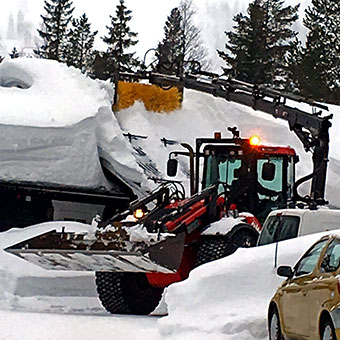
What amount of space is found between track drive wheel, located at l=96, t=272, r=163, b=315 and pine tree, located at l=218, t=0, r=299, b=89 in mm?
31967

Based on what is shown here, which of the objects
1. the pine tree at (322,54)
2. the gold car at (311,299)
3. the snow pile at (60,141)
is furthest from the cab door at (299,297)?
the pine tree at (322,54)

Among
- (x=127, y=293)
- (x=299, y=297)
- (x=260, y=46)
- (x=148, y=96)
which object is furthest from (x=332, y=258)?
(x=260, y=46)

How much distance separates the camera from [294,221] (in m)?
12.3

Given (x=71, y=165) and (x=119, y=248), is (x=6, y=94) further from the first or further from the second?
(x=119, y=248)

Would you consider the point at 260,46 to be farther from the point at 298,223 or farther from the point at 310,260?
the point at 310,260

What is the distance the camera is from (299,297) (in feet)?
25.6

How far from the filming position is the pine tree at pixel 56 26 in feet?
201

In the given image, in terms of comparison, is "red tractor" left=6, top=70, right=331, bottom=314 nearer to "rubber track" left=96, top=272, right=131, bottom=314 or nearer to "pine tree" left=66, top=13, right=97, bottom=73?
"rubber track" left=96, top=272, right=131, bottom=314

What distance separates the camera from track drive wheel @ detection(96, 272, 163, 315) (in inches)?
532

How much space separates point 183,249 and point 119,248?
3.66 ft

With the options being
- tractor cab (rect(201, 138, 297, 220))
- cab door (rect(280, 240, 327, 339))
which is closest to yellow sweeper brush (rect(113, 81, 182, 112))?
tractor cab (rect(201, 138, 297, 220))

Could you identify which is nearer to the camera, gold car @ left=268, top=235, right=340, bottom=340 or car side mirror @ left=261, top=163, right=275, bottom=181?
gold car @ left=268, top=235, right=340, bottom=340

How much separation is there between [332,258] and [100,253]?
4.89m

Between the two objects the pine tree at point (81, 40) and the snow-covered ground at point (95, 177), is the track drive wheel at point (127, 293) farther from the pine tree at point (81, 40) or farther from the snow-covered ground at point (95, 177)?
the pine tree at point (81, 40)
